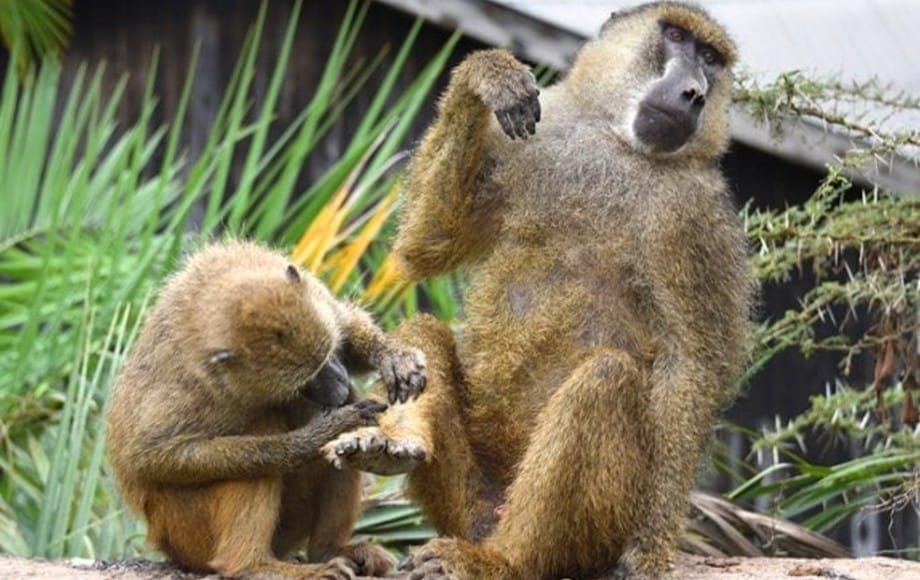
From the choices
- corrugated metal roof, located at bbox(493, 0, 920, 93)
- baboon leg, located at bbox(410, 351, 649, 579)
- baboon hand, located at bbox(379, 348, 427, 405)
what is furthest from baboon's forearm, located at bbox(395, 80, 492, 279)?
corrugated metal roof, located at bbox(493, 0, 920, 93)

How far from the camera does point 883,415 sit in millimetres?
8469

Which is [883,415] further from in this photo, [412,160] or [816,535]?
[412,160]

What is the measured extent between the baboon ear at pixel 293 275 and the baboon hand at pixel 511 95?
2.95ft

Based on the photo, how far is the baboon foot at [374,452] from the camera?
6.88 m

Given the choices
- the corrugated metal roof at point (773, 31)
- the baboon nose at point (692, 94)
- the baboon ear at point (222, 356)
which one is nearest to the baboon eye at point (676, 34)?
the baboon nose at point (692, 94)

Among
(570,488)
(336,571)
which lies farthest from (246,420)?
(570,488)

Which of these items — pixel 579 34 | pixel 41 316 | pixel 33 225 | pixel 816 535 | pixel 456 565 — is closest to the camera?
pixel 456 565

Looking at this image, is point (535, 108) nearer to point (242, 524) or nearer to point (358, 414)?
point (358, 414)

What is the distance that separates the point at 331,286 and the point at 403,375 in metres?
2.36

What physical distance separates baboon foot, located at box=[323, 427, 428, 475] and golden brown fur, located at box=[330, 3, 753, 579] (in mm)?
23

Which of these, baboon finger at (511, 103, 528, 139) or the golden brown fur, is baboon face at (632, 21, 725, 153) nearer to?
the golden brown fur

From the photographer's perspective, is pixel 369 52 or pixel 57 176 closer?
pixel 57 176

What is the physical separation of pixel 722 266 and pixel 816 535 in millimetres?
1825

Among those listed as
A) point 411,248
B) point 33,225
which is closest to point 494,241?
point 411,248
